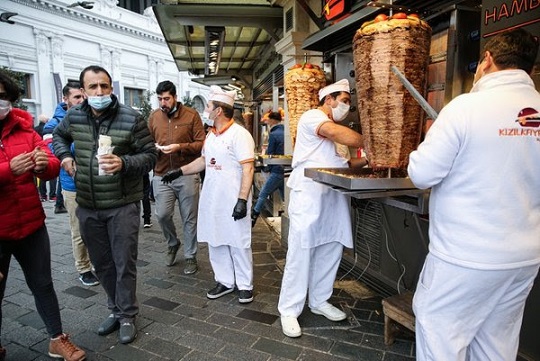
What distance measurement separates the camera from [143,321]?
330cm

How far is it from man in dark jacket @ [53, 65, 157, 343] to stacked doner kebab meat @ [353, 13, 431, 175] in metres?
1.82

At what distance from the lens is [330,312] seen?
3.27m

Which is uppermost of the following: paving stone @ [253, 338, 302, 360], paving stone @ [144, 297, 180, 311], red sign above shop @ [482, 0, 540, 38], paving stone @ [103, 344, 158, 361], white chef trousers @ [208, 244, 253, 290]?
red sign above shop @ [482, 0, 540, 38]

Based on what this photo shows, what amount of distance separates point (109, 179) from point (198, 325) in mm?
1525

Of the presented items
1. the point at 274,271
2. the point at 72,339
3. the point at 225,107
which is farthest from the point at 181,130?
the point at 72,339

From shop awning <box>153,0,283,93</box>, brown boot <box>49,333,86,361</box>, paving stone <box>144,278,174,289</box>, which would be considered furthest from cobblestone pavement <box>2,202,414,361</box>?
shop awning <box>153,0,283,93</box>

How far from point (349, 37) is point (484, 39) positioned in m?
1.70

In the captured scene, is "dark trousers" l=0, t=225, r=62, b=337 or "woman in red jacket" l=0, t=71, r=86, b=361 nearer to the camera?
"woman in red jacket" l=0, t=71, r=86, b=361

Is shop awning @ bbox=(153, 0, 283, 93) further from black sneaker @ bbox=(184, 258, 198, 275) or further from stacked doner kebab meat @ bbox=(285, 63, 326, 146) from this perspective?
black sneaker @ bbox=(184, 258, 198, 275)

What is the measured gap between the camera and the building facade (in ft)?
67.3

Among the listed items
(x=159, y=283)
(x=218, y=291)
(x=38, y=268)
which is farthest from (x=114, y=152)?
(x=159, y=283)

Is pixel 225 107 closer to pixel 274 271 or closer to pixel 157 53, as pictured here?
pixel 274 271

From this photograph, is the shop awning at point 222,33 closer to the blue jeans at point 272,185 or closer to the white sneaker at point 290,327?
the blue jeans at point 272,185

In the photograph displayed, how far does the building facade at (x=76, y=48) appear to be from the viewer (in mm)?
20516
